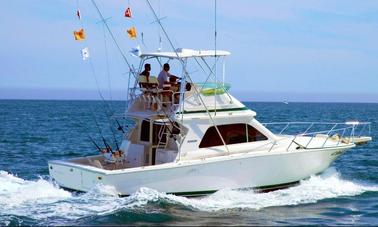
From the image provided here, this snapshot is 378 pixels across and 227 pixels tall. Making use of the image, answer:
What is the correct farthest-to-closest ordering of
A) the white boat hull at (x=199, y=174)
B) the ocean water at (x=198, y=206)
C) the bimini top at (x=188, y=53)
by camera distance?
the bimini top at (x=188, y=53) < the white boat hull at (x=199, y=174) < the ocean water at (x=198, y=206)

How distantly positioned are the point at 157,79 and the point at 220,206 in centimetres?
369

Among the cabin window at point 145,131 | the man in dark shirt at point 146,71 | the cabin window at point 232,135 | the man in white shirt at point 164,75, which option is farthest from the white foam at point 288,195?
the man in dark shirt at point 146,71

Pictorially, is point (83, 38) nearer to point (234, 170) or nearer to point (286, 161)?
point (234, 170)

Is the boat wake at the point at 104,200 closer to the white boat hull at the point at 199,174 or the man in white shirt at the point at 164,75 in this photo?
the white boat hull at the point at 199,174

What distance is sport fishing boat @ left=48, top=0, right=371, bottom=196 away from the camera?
51.4ft

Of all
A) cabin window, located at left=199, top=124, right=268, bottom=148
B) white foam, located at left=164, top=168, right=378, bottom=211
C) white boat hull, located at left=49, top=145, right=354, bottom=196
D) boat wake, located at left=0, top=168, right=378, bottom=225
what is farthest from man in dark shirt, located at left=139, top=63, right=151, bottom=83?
white foam, located at left=164, top=168, right=378, bottom=211

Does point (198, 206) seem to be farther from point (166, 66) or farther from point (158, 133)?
point (166, 66)

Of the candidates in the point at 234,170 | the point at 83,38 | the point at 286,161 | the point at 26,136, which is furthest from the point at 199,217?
the point at 26,136

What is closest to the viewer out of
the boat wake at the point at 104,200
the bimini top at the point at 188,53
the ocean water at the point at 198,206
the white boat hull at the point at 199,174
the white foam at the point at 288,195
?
the ocean water at the point at 198,206

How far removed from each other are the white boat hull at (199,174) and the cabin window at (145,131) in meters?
1.81

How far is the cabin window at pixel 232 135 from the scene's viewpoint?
1669 centimetres

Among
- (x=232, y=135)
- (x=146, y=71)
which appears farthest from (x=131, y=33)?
(x=232, y=135)

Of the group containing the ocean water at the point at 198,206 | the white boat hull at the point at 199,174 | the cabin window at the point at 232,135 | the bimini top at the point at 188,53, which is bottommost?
the ocean water at the point at 198,206

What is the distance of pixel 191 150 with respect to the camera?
643 inches
